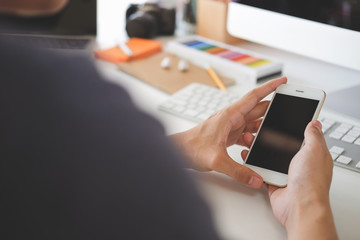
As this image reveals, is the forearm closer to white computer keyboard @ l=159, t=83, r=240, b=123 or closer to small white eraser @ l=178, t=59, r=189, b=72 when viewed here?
white computer keyboard @ l=159, t=83, r=240, b=123

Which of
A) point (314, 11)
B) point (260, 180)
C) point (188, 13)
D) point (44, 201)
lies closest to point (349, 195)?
point (260, 180)

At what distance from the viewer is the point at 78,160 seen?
0.31 m

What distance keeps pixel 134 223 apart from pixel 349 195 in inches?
19.0

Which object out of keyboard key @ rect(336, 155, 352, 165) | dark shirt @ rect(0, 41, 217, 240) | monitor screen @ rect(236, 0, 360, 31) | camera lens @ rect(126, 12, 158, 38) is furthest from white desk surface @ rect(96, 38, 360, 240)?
camera lens @ rect(126, 12, 158, 38)

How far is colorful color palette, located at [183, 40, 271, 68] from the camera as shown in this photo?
3.73 feet

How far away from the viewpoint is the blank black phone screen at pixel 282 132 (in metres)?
0.71

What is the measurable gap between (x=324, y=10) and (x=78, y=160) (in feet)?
2.46

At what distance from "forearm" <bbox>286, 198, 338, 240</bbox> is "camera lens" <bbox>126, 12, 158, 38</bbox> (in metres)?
0.82

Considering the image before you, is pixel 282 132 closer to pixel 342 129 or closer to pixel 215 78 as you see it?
pixel 342 129

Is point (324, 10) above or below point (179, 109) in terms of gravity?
above

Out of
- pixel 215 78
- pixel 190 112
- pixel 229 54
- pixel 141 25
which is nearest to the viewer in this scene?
pixel 190 112

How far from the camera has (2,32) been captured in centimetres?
31

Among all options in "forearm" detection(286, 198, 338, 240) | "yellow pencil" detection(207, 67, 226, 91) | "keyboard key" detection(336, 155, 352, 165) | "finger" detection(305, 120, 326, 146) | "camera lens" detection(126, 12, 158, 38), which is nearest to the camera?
"forearm" detection(286, 198, 338, 240)

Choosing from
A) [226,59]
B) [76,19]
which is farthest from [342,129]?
[76,19]
